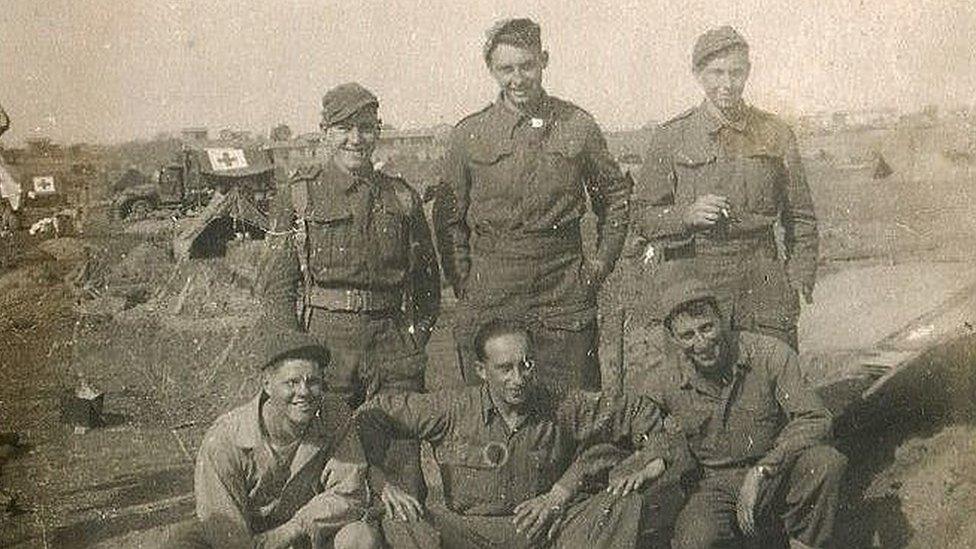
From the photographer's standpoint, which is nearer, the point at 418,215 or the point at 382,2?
the point at 418,215

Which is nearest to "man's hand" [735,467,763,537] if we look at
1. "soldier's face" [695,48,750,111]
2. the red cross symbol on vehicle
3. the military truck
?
"soldier's face" [695,48,750,111]

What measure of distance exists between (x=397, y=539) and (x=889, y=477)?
1777mm

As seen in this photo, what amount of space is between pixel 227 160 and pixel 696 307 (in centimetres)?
191

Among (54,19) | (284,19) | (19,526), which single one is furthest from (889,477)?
(54,19)

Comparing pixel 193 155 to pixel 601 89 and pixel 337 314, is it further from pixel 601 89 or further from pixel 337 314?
pixel 601 89

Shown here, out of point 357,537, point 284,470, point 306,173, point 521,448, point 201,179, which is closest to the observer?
point 357,537

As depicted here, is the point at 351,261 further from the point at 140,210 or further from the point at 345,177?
the point at 140,210

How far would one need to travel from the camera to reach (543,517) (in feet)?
9.89

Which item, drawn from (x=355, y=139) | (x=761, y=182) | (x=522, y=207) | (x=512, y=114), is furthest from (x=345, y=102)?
(x=761, y=182)

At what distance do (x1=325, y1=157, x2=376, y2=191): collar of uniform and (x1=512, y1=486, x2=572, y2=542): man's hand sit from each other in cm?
115

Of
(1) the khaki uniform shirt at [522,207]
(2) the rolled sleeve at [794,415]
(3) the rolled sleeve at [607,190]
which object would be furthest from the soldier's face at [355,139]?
(2) the rolled sleeve at [794,415]

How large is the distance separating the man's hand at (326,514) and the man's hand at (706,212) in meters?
1.54

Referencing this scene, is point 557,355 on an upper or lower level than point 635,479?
upper

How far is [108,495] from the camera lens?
11.9 feet
